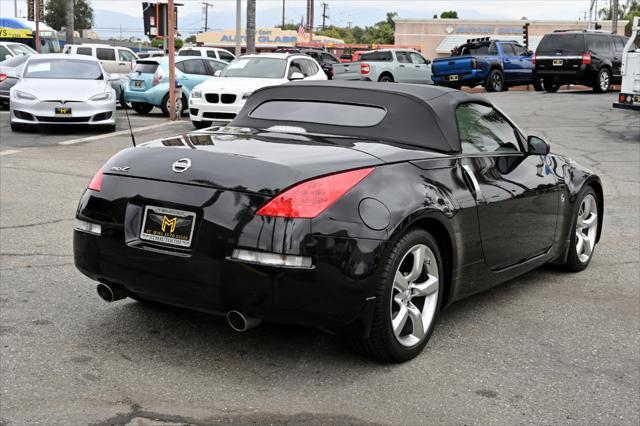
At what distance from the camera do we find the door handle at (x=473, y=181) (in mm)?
5145

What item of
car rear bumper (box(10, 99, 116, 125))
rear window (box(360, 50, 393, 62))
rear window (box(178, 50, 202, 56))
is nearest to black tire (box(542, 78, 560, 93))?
rear window (box(360, 50, 393, 62))

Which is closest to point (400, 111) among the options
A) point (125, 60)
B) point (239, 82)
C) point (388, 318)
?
point (388, 318)

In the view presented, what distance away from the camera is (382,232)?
4.29 metres

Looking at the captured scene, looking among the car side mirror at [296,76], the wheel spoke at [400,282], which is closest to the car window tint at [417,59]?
the car side mirror at [296,76]

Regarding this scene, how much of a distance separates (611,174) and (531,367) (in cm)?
856

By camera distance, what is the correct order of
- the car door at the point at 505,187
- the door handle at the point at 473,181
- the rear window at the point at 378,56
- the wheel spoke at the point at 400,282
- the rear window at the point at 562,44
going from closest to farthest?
the wheel spoke at the point at 400,282 < the door handle at the point at 473,181 < the car door at the point at 505,187 < the rear window at the point at 562,44 < the rear window at the point at 378,56

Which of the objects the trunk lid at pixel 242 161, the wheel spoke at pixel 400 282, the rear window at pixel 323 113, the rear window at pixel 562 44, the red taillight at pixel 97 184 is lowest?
the wheel spoke at pixel 400 282

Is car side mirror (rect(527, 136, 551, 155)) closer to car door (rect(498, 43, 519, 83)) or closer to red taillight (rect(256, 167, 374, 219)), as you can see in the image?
red taillight (rect(256, 167, 374, 219))

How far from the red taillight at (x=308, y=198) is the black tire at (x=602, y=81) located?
26.3 m

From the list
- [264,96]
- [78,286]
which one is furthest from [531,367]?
[78,286]

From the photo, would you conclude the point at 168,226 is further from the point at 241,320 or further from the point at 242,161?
the point at 241,320

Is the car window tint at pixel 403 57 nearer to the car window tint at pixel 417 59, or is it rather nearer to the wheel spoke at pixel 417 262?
the car window tint at pixel 417 59

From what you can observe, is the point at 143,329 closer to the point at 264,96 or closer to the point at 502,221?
the point at 264,96

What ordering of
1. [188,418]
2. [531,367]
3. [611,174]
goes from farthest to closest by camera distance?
1. [611,174]
2. [531,367]
3. [188,418]
